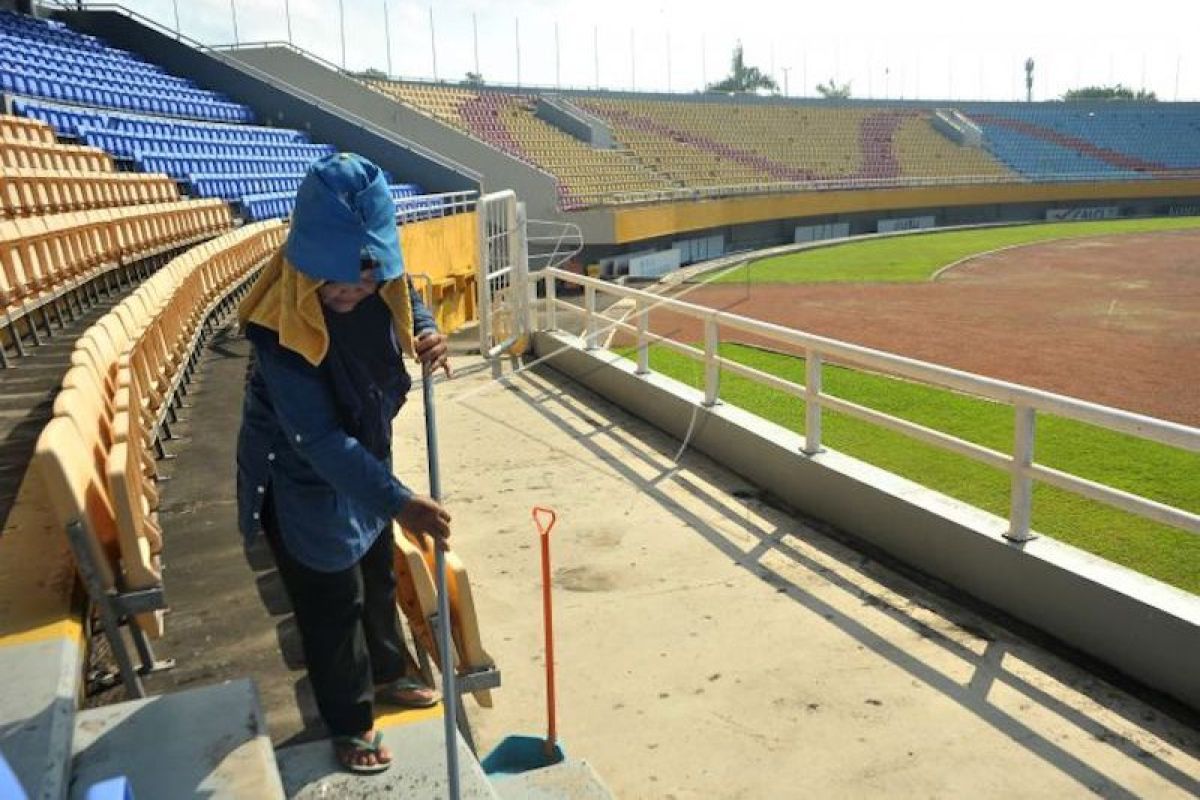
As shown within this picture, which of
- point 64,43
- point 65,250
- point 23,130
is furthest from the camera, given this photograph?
point 64,43

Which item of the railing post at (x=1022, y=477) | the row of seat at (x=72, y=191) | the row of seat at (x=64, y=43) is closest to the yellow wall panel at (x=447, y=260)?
the row of seat at (x=72, y=191)

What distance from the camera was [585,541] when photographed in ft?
18.0

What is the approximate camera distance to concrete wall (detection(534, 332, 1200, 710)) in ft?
12.1

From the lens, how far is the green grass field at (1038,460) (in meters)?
5.50

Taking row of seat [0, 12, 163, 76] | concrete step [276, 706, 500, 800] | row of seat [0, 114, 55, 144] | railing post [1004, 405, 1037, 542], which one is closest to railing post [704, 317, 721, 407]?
railing post [1004, 405, 1037, 542]

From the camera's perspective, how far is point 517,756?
Result: 310 cm

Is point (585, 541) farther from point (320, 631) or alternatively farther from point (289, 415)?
point (289, 415)

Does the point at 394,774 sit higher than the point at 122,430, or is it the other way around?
the point at 122,430

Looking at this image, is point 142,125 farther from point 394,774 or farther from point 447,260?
point 394,774

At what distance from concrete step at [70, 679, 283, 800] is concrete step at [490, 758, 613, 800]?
73 cm

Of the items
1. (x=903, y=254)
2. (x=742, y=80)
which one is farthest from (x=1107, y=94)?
(x=903, y=254)

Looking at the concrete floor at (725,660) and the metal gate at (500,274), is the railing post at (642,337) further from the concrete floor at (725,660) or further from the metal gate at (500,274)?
the metal gate at (500,274)

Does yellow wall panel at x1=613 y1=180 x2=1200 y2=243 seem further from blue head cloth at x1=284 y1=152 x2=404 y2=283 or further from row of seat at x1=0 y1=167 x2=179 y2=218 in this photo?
blue head cloth at x1=284 y1=152 x2=404 y2=283

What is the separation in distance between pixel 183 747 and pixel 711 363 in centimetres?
524
